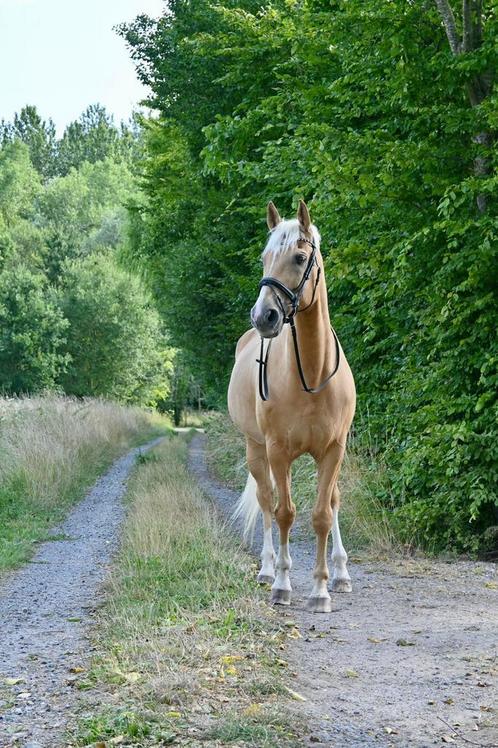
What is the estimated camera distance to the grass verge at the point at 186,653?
438 centimetres

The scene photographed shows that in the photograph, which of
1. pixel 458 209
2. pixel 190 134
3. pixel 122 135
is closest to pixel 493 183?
pixel 458 209

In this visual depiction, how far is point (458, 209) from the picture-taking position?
9.98 metres

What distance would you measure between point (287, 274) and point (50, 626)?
9.75 feet

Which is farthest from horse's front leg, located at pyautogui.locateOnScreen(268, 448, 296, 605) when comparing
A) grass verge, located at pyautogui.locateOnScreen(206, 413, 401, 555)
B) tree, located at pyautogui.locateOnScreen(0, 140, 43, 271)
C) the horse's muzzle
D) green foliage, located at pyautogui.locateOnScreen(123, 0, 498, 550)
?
tree, located at pyautogui.locateOnScreen(0, 140, 43, 271)

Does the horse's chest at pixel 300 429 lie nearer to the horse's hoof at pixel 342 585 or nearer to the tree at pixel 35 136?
the horse's hoof at pixel 342 585

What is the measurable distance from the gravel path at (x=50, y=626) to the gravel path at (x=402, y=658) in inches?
49.4

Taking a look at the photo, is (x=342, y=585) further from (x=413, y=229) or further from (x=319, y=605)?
(x=413, y=229)

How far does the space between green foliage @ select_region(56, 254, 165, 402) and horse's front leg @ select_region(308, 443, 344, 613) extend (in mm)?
41775

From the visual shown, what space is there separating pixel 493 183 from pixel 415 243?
136 cm

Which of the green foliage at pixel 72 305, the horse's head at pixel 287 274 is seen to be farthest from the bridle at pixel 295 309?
the green foliage at pixel 72 305

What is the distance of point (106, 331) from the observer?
166 feet

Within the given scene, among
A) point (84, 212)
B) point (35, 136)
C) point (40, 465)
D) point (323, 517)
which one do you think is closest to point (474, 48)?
point (323, 517)

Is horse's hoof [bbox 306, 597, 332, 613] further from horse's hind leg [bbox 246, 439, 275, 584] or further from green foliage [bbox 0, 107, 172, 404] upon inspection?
green foliage [bbox 0, 107, 172, 404]

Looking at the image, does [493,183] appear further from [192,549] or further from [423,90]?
[192,549]
